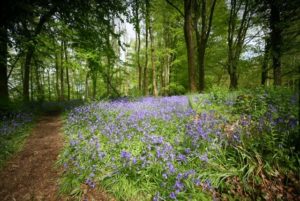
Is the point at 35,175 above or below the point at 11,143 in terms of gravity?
below

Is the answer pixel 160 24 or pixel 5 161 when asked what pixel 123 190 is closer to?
pixel 5 161

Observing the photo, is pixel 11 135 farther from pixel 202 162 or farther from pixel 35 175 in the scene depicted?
pixel 202 162

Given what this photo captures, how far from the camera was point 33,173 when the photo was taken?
4.35m

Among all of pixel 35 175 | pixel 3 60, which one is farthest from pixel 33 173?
pixel 3 60

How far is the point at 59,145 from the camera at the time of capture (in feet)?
18.9

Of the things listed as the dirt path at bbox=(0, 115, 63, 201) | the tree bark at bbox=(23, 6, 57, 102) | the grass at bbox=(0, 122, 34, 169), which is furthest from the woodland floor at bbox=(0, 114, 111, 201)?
the tree bark at bbox=(23, 6, 57, 102)

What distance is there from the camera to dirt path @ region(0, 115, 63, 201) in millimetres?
3662

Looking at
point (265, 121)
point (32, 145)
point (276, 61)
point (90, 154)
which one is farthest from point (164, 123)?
point (276, 61)

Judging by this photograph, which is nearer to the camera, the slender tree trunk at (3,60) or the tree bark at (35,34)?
the slender tree trunk at (3,60)

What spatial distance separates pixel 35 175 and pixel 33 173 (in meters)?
0.12

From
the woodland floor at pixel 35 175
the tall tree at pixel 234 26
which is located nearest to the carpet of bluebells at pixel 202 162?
the woodland floor at pixel 35 175

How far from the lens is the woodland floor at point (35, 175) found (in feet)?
11.8

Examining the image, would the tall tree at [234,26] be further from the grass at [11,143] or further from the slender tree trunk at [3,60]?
the slender tree trunk at [3,60]

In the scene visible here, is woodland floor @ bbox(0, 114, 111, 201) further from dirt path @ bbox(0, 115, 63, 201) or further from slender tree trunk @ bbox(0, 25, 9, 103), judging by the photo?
slender tree trunk @ bbox(0, 25, 9, 103)
